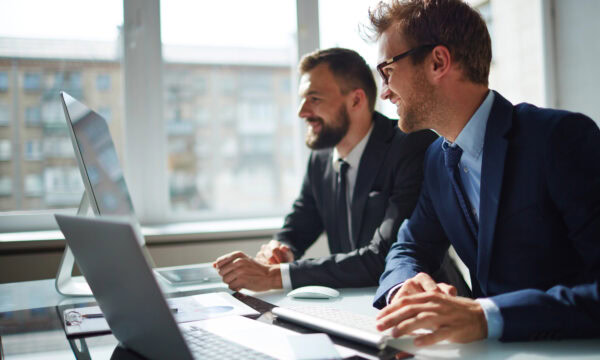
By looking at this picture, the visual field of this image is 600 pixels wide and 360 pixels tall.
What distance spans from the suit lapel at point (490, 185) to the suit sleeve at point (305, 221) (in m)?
1.03

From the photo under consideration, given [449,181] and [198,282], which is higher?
[449,181]

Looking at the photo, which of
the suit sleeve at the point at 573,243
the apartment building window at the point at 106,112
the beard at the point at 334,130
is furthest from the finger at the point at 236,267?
the apartment building window at the point at 106,112

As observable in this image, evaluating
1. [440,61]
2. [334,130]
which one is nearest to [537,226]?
[440,61]

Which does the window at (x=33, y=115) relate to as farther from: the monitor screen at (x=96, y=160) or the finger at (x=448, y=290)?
the finger at (x=448, y=290)

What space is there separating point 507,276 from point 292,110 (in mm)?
2326

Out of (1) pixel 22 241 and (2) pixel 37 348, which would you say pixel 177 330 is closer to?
(2) pixel 37 348

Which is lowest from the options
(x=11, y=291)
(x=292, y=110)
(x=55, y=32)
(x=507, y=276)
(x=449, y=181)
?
(x=11, y=291)

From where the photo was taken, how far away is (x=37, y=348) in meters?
0.90

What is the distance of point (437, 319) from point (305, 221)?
4.49ft

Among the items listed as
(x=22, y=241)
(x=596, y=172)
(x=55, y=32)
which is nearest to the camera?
(x=596, y=172)

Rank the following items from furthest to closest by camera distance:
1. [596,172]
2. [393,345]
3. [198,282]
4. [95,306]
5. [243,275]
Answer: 1. [198,282]
2. [243,275]
3. [95,306]
4. [596,172]
5. [393,345]

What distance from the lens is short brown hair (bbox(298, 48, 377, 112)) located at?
2232 mm

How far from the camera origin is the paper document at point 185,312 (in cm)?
101

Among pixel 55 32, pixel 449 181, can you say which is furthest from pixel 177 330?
pixel 55 32
